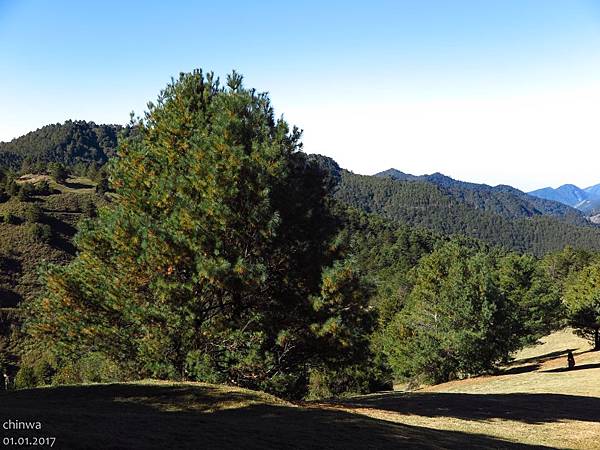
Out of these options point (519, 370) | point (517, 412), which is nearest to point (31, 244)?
point (519, 370)

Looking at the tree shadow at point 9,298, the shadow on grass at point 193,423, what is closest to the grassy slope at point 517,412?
the shadow on grass at point 193,423

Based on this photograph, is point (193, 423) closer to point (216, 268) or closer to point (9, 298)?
point (216, 268)

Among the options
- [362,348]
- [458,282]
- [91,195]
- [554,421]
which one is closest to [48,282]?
[362,348]

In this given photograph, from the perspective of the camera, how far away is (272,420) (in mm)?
11516

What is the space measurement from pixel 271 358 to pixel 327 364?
2227 mm

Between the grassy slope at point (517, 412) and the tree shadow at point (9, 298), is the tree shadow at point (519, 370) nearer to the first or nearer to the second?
the grassy slope at point (517, 412)

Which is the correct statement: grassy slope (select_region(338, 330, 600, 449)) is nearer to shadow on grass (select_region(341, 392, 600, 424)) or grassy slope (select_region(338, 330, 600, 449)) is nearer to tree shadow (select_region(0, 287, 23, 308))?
shadow on grass (select_region(341, 392, 600, 424))

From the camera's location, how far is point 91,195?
353 feet

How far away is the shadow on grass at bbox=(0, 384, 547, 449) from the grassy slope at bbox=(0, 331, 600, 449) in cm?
2

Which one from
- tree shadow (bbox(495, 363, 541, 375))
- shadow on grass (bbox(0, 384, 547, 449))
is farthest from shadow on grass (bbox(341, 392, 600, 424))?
tree shadow (bbox(495, 363, 541, 375))

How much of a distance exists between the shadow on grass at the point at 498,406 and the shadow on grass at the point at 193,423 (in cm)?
368

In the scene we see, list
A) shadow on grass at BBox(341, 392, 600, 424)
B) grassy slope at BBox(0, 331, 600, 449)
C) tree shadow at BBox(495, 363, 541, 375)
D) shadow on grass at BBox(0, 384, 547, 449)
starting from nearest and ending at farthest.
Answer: shadow on grass at BBox(0, 384, 547, 449)
grassy slope at BBox(0, 331, 600, 449)
shadow on grass at BBox(341, 392, 600, 424)
tree shadow at BBox(495, 363, 541, 375)

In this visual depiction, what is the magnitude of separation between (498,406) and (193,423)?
13.5 metres

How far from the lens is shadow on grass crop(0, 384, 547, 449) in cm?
846
